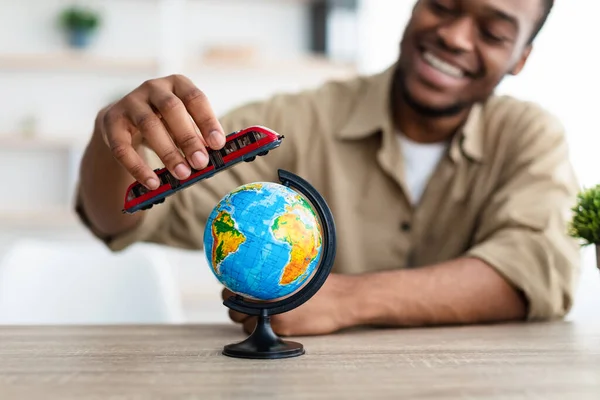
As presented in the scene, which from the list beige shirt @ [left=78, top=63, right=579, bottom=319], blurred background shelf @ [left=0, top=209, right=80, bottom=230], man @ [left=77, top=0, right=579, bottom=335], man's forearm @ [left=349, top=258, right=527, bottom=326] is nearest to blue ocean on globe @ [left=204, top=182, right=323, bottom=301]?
man's forearm @ [left=349, top=258, right=527, bottom=326]

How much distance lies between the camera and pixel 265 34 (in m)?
4.68

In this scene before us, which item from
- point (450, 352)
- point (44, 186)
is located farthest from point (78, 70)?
point (450, 352)

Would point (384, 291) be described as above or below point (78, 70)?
below

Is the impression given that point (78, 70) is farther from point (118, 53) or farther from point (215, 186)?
point (215, 186)

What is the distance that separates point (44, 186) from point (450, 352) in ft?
12.3

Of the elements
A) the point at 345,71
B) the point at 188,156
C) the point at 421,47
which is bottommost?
the point at 188,156

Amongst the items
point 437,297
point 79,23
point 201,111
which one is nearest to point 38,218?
point 79,23

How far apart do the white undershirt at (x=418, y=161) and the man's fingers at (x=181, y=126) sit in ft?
3.53

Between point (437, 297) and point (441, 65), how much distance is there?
2.53ft

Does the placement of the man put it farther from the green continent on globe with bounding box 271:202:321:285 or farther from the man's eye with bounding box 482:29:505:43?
the green continent on globe with bounding box 271:202:321:285

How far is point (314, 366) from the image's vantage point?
1096mm

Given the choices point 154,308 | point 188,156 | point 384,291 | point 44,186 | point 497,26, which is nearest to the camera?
point 188,156

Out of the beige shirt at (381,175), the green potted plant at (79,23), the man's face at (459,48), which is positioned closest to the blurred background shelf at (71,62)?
the green potted plant at (79,23)

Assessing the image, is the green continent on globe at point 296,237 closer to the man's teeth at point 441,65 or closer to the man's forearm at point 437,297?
the man's forearm at point 437,297
